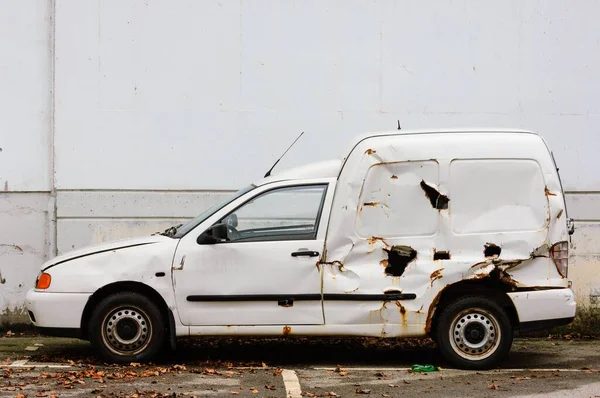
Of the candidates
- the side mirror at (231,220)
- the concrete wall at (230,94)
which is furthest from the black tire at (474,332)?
the concrete wall at (230,94)

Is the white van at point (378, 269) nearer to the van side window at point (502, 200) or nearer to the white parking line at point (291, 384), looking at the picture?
the van side window at point (502, 200)

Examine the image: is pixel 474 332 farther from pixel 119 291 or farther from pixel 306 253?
pixel 119 291

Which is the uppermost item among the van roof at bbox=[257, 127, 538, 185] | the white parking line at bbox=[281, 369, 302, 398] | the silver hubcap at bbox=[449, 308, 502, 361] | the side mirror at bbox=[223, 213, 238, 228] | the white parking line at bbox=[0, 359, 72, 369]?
the van roof at bbox=[257, 127, 538, 185]

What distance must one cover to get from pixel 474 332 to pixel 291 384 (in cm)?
185

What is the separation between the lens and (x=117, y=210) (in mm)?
12523

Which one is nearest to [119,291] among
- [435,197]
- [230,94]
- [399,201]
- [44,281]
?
[44,281]

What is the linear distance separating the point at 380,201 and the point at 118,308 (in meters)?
2.50

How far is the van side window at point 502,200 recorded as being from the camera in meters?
9.61

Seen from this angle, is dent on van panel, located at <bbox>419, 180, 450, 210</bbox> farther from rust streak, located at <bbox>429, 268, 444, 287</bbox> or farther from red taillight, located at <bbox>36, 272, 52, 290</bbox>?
red taillight, located at <bbox>36, 272, 52, 290</bbox>

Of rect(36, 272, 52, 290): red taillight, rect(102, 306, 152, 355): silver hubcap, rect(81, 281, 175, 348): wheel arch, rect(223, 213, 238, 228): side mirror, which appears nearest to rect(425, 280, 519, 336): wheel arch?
rect(223, 213, 238, 228): side mirror

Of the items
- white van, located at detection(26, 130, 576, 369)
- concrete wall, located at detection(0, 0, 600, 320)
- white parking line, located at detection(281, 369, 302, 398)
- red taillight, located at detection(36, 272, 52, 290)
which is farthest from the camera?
concrete wall, located at detection(0, 0, 600, 320)

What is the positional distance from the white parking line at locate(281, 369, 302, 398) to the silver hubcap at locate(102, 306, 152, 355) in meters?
1.28

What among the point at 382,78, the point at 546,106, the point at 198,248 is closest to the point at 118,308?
the point at 198,248

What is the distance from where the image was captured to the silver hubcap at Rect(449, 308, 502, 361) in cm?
963
